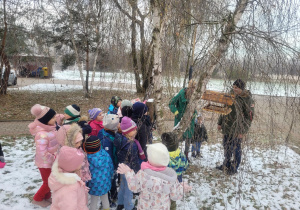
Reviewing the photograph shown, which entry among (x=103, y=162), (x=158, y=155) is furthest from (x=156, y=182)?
(x=103, y=162)

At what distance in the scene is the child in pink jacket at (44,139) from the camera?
2.49 metres

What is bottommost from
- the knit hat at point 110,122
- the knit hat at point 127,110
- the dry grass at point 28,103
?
the dry grass at point 28,103

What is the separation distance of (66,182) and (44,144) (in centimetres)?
86

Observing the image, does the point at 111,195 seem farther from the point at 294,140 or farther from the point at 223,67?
the point at 294,140

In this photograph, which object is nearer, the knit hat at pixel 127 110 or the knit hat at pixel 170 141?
the knit hat at pixel 170 141

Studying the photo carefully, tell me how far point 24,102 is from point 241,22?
9883 millimetres

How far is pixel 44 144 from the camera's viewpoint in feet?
8.17

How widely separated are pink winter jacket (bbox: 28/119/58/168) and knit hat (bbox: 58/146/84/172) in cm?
72

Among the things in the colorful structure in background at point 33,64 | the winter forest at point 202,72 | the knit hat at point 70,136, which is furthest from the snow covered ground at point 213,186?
the colorful structure in background at point 33,64

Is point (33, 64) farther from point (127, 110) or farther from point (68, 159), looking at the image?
point (68, 159)

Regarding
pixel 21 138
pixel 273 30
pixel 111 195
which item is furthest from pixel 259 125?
pixel 21 138

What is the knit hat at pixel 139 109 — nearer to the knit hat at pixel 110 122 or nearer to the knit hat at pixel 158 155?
the knit hat at pixel 110 122

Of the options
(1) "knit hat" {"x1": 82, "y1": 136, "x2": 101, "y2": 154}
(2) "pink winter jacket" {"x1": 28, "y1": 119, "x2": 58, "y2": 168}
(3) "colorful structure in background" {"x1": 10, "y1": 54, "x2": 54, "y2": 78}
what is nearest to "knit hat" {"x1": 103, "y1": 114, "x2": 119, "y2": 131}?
(1) "knit hat" {"x1": 82, "y1": 136, "x2": 101, "y2": 154}

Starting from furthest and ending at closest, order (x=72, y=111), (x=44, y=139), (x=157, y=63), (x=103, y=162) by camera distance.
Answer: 1. (x=157, y=63)
2. (x=72, y=111)
3. (x=44, y=139)
4. (x=103, y=162)
